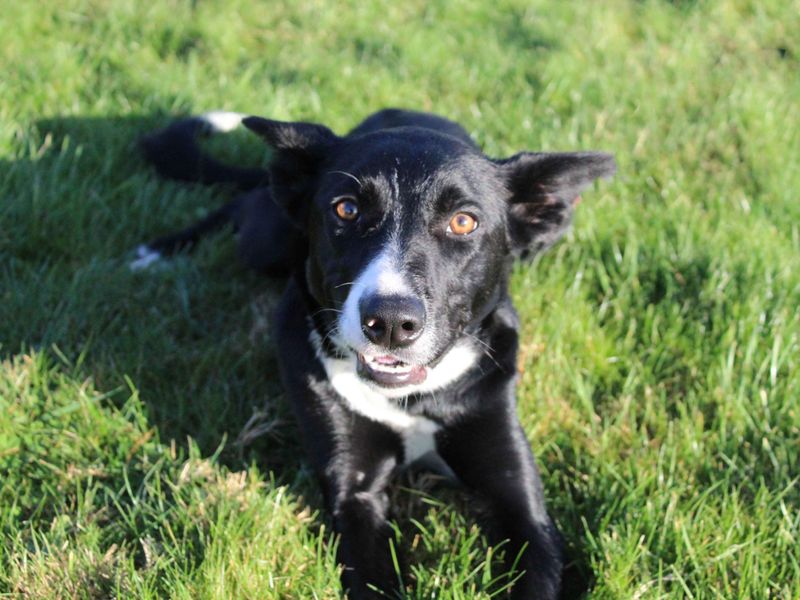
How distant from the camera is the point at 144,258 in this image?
400cm

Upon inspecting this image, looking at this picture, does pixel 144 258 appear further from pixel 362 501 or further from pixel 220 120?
pixel 362 501

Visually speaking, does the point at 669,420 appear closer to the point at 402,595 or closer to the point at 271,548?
the point at 402,595

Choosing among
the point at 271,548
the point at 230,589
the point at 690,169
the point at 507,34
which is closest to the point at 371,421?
the point at 271,548

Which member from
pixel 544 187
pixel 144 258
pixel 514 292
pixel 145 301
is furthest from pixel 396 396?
pixel 144 258

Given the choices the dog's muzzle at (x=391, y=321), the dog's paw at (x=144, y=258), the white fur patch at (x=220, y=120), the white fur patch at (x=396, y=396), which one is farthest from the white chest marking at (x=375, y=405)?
the white fur patch at (x=220, y=120)

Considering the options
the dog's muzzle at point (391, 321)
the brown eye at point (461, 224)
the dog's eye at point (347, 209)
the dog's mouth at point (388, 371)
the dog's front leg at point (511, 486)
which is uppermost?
the brown eye at point (461, 224)

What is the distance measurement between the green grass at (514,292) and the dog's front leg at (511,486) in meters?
0.09

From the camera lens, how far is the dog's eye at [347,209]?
9.09ft

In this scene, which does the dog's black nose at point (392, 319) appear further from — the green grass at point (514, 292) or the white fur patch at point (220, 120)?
the white fur patch at point (220, 120)

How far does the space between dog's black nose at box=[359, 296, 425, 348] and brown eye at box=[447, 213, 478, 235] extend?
33 cm

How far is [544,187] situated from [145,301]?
65.5 inches

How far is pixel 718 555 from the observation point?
2.59 metres

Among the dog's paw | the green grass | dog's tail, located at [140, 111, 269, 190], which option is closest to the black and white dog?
the green grass

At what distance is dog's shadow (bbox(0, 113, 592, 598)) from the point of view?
3.14 m
